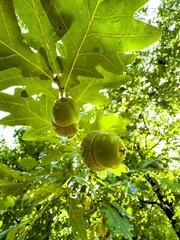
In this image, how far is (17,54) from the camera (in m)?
1.41

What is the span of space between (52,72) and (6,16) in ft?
1.08

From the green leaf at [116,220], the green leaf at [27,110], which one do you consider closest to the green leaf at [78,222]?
the green leaf at [116,220]

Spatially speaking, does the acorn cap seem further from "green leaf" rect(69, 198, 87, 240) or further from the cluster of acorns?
"green leaf" rect(69, 198, 87, 240)

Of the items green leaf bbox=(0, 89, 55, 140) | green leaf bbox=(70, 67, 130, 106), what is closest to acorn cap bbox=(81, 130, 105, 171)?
green leaf bbox=(70, 67, 130, 106)

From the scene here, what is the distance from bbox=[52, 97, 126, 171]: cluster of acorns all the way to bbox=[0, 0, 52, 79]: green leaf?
0.17m

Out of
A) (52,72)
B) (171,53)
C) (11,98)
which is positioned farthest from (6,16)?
(171,53)

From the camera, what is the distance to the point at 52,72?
57.6 inches

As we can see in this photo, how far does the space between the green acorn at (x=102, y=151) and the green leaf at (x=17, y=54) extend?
385 mm

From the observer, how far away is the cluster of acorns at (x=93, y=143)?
147 cm

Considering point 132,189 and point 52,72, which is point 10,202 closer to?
point 132,189

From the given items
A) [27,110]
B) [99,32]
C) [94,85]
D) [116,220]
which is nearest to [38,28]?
[99,32]

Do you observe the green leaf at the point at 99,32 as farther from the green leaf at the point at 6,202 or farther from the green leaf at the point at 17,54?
the green leaf at the point at 6,202

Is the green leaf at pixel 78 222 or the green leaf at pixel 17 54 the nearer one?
the green leaf at pixel 17 54

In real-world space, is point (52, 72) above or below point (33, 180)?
below
